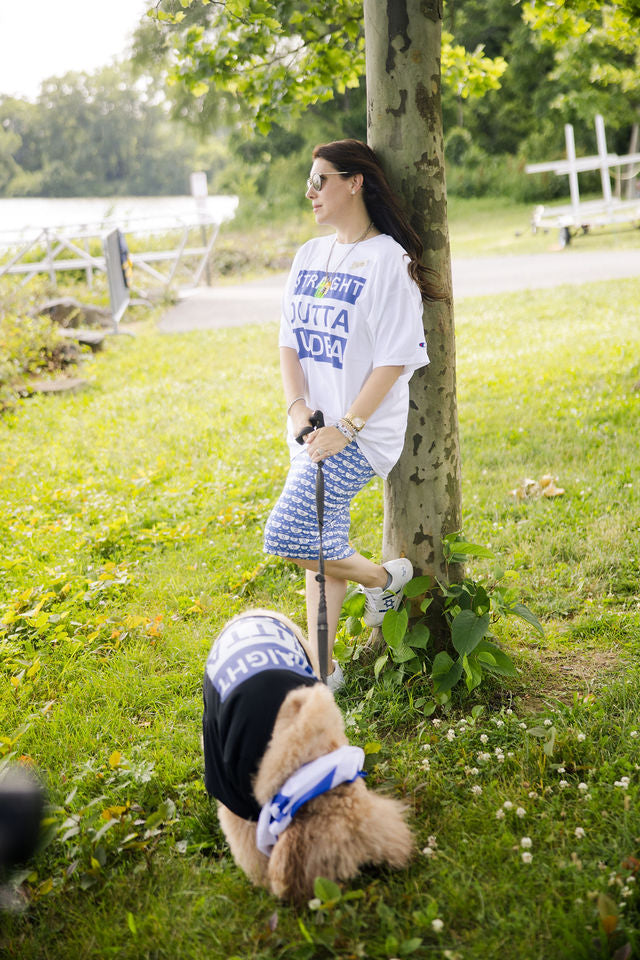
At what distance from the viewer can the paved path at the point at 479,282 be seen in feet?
42.5

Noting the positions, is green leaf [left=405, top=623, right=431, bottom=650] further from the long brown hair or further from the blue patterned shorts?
the long brown hair

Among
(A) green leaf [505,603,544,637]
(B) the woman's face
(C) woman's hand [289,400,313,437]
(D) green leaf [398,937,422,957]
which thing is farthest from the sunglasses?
(D) green leaf [398,937,422,957]

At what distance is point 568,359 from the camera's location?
26.2 ft

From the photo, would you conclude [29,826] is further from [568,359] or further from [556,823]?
[568,359]

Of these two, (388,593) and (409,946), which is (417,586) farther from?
(409,946)

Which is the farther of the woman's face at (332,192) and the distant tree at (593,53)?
the distant tree at (593,53)

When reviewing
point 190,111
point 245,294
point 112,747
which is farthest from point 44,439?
point 245,294

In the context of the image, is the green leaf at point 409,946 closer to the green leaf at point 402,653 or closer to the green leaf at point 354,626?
the green leaf at point 402,653

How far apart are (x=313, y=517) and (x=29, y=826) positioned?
4.49ft

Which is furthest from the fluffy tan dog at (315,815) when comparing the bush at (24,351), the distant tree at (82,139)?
the distant tree at (82,139)

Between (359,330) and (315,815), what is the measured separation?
165cm

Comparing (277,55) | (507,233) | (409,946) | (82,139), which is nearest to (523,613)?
(409,946)

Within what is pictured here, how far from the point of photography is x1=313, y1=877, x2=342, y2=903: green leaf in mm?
1955

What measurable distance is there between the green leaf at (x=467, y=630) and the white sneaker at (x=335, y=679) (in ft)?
1.68
